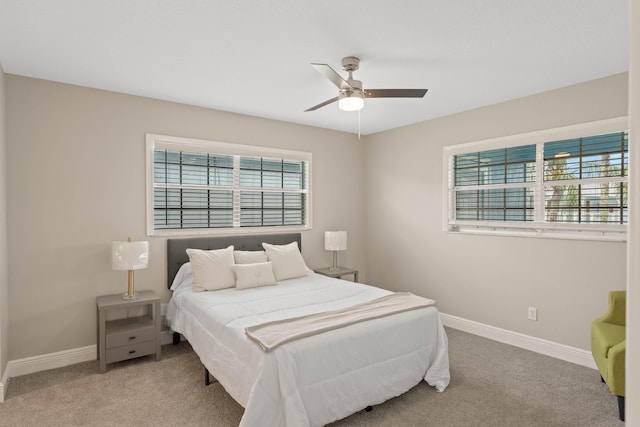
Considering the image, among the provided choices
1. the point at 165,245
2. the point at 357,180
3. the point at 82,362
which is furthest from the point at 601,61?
the point at 82,362

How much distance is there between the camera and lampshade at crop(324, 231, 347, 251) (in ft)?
16.0

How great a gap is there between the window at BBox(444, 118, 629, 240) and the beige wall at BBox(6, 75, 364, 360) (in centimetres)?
314

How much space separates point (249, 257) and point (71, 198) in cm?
176

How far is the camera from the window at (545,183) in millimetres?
3328

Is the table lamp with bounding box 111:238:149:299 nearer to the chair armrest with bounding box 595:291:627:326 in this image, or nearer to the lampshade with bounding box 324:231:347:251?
the lampshade with bounding box 324:231:347:251

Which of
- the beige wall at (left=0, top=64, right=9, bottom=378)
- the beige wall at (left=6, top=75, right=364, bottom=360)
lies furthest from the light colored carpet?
the beige wall at (left=6, top=75, right=364, bottom=360)

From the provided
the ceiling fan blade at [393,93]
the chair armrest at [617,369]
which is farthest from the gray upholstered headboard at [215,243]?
the chair armrest at [617,369]

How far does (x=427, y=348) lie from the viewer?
2.94 metres

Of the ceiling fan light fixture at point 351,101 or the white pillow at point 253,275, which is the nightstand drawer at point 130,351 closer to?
the white pillow at point 253,275

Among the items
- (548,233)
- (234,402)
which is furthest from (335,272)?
(548,233)

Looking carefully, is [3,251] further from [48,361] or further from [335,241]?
[335,241]

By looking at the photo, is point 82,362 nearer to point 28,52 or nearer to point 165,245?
point 165,245

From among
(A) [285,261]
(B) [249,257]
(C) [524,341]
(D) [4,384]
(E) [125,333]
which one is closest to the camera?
(D) [4,384]

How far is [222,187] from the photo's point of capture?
439cm
